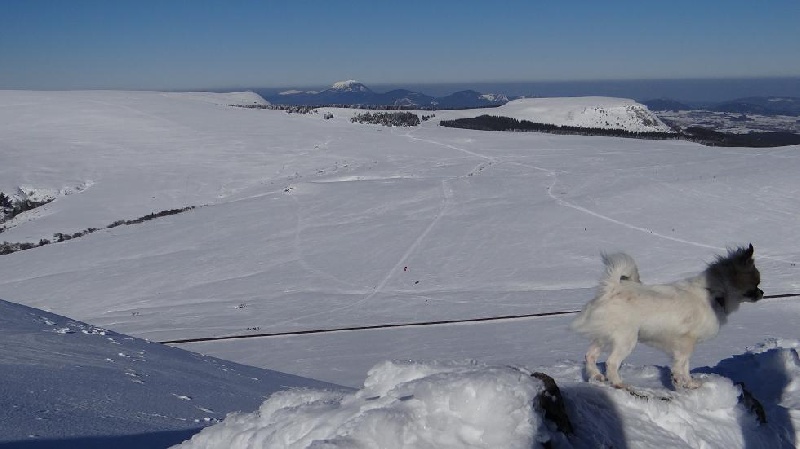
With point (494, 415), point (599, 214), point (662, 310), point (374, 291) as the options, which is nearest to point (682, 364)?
point (662, 310)

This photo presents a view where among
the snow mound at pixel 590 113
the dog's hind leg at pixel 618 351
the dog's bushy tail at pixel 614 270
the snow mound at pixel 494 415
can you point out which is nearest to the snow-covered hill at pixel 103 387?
the snow mound at pixel 494 415

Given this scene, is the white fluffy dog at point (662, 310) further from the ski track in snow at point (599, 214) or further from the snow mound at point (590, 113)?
the snow mound at point (590, 113)

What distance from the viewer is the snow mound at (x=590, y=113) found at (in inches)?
5669

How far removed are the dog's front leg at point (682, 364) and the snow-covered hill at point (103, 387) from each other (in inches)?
169

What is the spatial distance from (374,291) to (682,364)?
17.5 metres

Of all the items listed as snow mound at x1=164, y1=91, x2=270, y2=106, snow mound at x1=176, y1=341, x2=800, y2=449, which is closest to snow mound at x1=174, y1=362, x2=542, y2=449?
snow mound at x1=176, y1=341, x2=800, y2=449

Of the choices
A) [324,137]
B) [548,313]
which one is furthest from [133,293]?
[324,137]

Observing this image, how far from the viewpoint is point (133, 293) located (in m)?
23.4

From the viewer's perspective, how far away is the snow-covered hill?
18.6ft

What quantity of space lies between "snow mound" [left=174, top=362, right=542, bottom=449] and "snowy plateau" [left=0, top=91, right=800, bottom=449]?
13 millimetres

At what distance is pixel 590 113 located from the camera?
6083 inches

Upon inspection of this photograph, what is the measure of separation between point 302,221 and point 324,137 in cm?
4269

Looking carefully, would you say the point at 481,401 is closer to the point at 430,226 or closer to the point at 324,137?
the point at 430,226

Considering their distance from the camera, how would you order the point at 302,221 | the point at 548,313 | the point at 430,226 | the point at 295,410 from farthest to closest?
the point at 302,221 < the point at 430,226 < the point at 548,313 < the point at 295,410
